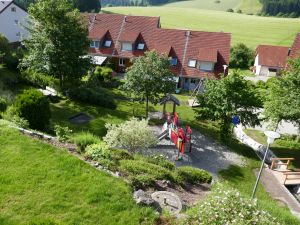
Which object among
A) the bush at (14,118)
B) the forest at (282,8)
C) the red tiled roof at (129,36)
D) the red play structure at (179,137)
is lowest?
the red play structure at (179,137)

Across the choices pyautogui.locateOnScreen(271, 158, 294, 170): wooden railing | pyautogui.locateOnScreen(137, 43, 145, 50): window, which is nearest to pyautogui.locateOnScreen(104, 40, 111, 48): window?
pyautogui.locateOnScreen(137, 43, 145, 50): window

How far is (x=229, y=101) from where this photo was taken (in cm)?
2581

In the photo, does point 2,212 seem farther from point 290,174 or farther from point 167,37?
point 167,37

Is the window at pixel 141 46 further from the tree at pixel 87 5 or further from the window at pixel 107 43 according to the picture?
the tree at pixel 87 5

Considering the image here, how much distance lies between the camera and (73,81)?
35.5 metres

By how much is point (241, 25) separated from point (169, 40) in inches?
3275

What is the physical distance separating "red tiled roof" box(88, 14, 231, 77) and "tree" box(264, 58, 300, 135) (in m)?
18.9

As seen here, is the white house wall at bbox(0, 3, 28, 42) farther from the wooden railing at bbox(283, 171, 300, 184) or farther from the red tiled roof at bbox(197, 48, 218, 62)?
the wooden railing at bbox(283, 171, 300, 184)

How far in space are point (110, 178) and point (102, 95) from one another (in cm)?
2181

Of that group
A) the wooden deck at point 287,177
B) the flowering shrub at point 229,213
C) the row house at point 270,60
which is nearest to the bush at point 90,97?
the wooden deck at point 287,177

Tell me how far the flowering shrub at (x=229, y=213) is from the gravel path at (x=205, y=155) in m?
12.1

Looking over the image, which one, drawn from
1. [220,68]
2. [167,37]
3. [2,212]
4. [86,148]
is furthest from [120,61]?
[2,212]

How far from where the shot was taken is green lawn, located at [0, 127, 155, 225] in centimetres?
1044

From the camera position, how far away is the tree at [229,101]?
25.7 m
